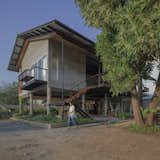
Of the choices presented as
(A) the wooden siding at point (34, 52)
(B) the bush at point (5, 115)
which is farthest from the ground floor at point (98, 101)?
(A) the wooden siding at point (34, 52)

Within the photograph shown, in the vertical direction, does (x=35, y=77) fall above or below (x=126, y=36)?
above

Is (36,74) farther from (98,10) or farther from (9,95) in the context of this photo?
(9,95)

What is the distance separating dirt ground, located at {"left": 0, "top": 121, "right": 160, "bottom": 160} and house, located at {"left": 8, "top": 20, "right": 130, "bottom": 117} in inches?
369

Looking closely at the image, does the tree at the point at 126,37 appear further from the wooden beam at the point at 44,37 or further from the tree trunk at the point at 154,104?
the wooden beam at the point at 44,37

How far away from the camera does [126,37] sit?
13.0 m

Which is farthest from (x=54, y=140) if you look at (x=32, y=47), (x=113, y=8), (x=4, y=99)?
(x=4, y=99)

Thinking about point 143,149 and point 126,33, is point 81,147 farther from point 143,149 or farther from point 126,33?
point 126,33

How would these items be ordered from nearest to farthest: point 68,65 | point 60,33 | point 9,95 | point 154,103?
point 154,103 < point 60,33 < point 68,65 < point 9,95

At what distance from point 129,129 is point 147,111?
142 cm

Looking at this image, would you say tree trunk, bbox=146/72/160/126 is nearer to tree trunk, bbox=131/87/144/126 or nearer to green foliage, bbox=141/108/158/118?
green foliage, bbox=141/108/158/118

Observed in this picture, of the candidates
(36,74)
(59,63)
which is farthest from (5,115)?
(59,63)

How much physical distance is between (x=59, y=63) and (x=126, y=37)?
15426 millimetres

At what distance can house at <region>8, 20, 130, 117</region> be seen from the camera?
26438 millimetres

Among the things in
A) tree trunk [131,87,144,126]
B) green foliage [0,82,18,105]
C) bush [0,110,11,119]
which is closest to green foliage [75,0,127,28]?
tree trunk [131,87,144,126]
